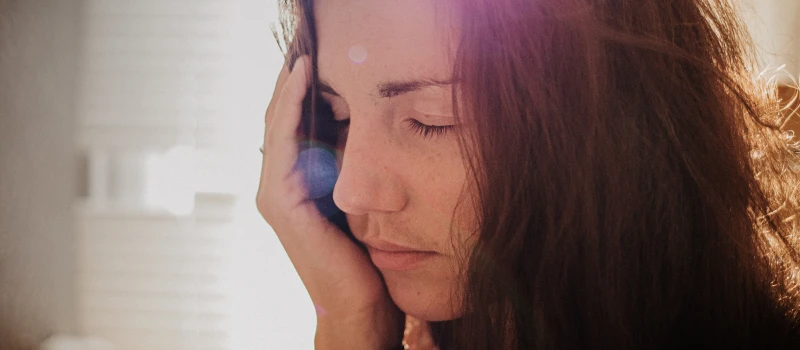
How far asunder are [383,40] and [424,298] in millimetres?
384

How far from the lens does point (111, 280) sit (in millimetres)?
867

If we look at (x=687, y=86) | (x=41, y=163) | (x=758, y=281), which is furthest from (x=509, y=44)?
(x=41, y=163)

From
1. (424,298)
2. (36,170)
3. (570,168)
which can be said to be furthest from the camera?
(36,170)

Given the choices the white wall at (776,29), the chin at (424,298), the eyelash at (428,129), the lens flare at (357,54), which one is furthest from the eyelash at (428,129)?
the white wall at (776,29)

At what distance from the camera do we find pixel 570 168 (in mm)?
658

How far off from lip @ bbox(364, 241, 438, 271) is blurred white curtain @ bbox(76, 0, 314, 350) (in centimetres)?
14

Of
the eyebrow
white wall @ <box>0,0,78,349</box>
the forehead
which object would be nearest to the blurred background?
white wall @ <box>0,0,78,349</box>

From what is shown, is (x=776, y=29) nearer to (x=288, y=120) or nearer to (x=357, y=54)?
(x=357, y=54)

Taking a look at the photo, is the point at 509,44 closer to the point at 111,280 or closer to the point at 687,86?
the point at 687,86

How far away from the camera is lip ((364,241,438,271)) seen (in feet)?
2.44

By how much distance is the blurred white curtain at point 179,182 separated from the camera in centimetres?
82

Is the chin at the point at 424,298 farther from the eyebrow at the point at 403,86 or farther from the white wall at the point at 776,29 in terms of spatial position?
the white wall at the point at 776,29

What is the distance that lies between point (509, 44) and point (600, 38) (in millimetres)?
114

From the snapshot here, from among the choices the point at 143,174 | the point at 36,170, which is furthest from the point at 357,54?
the point at 36,170
